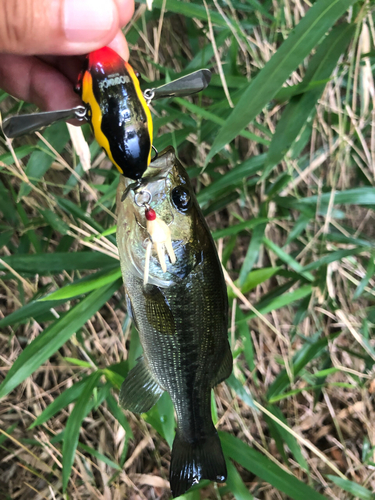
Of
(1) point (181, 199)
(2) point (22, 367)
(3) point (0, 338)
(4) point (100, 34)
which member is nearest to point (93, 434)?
(3) point (0, 338)

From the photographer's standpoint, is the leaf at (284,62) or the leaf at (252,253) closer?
the leaf at (284,62)

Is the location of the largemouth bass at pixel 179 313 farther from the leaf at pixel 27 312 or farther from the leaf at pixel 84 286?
the leaf at pixel 27 312

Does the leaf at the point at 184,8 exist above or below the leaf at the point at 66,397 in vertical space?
above

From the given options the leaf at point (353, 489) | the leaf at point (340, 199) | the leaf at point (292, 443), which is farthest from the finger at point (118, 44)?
the leaf at point (353, 489)

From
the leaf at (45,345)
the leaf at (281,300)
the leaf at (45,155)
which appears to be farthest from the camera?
the leaf at (281,300)

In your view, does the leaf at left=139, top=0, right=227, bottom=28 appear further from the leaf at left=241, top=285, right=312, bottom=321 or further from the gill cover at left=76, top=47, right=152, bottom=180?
the leaf at left=241, top=285, right=312, bottom=321

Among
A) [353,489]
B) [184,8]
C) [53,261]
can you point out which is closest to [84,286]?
[53,261]
